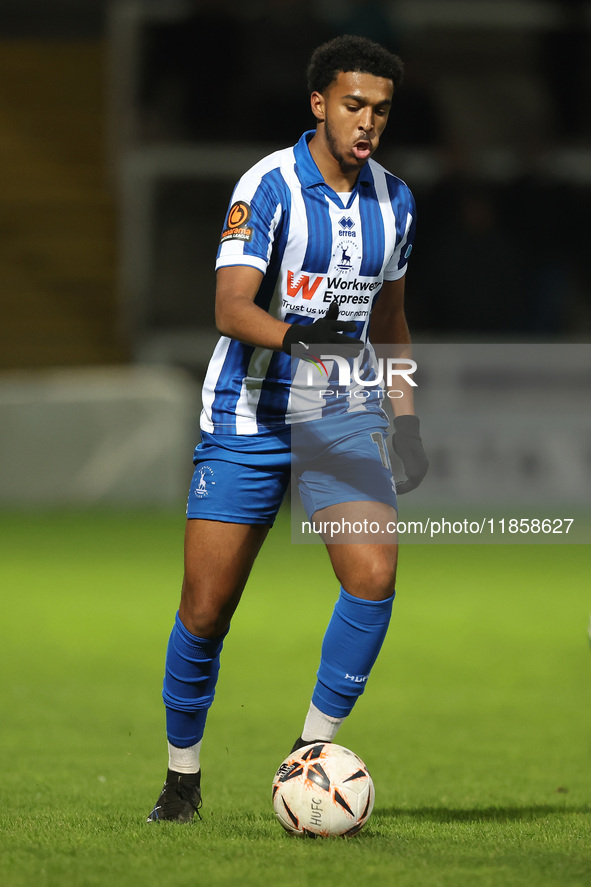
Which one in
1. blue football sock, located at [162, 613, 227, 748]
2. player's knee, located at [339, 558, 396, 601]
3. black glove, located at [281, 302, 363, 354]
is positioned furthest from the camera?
blue football sock, located at [162, 613, 227, 748]

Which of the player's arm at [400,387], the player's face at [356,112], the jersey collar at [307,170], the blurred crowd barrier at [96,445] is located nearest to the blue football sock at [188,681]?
the player's arm at [400,387]

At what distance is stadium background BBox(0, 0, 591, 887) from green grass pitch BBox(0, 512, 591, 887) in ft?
0.07

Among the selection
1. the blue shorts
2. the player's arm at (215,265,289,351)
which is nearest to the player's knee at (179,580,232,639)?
the blue shorts

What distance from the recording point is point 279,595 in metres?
9.06

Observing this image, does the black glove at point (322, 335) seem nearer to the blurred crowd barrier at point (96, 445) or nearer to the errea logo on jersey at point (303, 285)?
the errea logo on jersey at point (303, 285)

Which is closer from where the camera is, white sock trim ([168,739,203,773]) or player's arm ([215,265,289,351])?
player's arm ([215,265,289,351])

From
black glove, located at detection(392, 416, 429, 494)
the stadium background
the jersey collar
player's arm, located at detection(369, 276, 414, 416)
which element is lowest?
the stadium background

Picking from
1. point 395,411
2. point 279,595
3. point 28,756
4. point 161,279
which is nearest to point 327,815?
point 395,411

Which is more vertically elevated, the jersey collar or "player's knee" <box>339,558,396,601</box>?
the jersey collar

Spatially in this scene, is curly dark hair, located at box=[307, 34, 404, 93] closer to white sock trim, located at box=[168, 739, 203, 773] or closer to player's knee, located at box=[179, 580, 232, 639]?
player's knee, located at box=[179, 580, 232, 639]

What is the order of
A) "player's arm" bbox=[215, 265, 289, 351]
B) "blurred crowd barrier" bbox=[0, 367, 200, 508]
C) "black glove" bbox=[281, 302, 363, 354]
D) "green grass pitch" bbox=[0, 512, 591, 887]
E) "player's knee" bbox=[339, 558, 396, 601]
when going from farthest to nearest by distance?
"blurred crowd barrier" bbox=[0, 367, 200, 508], "player's knee" bbox=[339, 558, 396, 601], "player's arm" bbox=[215, 265, 289, 351], "black glove" bbox=[281, 302, 363, 354], "green grass pitch" bbox=[0, 512, 591, 887]

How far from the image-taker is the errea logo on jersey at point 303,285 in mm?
3801

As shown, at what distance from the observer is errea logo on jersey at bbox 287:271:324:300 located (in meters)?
3.80

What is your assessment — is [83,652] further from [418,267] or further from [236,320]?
[418,267]
